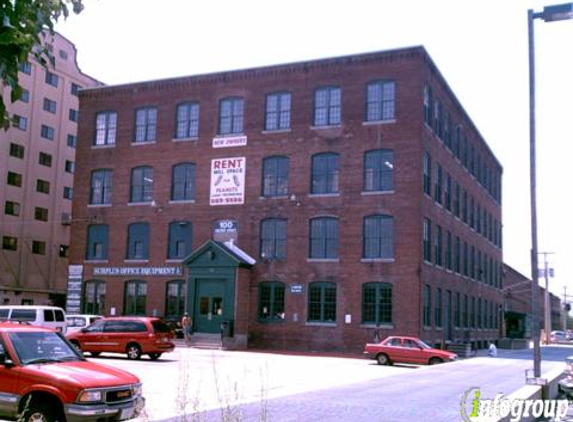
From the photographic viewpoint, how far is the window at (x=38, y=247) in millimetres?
63844

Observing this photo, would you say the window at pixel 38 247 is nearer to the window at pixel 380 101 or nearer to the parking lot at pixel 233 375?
the parking lot at pixel 233 375

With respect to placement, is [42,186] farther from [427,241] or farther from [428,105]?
[427,241]

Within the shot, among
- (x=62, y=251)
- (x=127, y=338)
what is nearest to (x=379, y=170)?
(x=127, y=338)

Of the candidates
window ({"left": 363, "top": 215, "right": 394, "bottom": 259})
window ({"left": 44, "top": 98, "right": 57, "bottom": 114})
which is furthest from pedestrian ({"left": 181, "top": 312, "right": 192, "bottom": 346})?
window ({"left": 44, "top": 98, "right": 57, "bottom": 114})

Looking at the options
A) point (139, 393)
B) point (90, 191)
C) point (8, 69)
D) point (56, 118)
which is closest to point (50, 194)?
point (56, 118)

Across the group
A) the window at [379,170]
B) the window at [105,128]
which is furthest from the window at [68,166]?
the window at [379,170]

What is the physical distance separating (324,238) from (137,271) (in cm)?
1273

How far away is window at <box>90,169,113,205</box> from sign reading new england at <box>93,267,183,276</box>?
15.3 feet

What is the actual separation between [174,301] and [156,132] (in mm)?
11278

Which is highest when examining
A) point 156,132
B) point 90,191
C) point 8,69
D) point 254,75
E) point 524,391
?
point 254,75

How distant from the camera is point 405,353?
3250cm

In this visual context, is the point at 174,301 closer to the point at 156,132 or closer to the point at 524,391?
the point at 156,132

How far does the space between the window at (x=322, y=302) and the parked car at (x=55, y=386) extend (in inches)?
1145

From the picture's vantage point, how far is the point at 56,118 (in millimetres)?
67625
